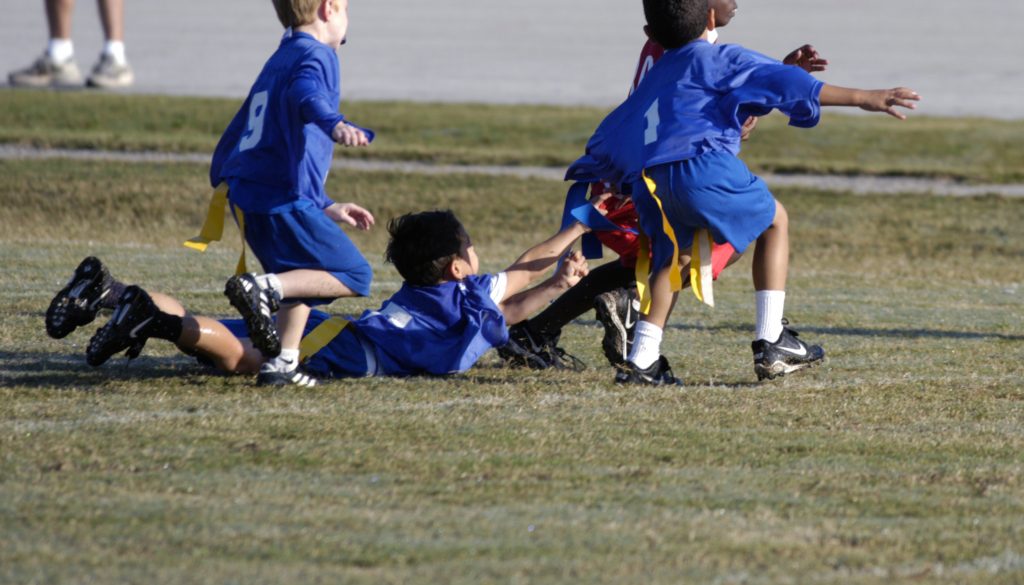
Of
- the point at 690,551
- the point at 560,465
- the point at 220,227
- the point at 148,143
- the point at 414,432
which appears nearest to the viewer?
the point at 690,551

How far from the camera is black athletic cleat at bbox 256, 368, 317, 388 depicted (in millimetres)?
5789

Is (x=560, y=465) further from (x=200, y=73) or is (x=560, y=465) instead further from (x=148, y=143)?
(x=200, y=73)

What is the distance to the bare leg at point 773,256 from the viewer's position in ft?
20.0

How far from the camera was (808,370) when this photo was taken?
654 cm

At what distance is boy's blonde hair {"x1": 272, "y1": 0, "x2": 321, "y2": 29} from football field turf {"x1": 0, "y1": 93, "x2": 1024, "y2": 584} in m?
1.32

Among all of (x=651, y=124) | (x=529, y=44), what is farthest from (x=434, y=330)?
(x=529, y=44)

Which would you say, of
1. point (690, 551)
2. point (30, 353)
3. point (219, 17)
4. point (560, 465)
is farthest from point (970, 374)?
point (219, 17)

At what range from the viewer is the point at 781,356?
6.13 meters

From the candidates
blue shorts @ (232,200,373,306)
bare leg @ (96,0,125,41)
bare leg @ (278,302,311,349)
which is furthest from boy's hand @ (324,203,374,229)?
bare leg @ (96,0,125,41)

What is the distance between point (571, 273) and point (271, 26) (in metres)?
20.4

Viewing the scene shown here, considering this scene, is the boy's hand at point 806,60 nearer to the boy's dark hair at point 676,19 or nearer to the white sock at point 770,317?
the boy's dark hair at point 676,19

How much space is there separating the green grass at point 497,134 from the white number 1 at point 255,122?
31.7 feet

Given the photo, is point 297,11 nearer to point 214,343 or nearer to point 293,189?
point 293,189

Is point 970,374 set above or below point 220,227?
below
